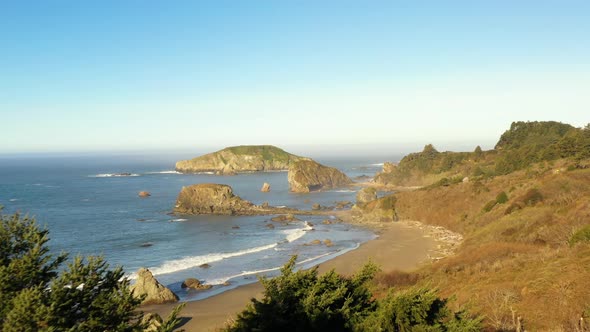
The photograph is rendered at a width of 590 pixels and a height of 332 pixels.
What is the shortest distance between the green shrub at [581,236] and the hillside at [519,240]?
0.06 m

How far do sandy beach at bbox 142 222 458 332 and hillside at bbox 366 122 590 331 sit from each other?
4.37 meters

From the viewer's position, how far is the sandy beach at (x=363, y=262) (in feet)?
96.2

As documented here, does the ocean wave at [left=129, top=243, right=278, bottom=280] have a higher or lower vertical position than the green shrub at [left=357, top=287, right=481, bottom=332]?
lower

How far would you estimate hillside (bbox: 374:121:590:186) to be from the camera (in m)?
73.4

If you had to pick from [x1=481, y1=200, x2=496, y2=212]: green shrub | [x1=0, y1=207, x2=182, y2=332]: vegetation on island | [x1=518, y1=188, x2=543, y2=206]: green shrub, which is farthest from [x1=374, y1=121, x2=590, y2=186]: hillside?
[x1=0, y1=207, x2=182, y2=332]: vegetation on island

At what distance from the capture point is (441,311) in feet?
42.0

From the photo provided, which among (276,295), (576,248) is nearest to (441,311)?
(276,295)

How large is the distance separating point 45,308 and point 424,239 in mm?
49281

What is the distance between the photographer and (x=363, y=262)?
43.8 meters

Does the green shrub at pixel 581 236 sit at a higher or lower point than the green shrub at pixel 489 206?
higher

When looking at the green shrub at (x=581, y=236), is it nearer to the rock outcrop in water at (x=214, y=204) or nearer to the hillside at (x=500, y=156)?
the hillside at (x=500, y=156)

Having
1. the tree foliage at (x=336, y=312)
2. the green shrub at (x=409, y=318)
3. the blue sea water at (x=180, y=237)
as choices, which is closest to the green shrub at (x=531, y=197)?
the blue sea water at (x=180, y=237)

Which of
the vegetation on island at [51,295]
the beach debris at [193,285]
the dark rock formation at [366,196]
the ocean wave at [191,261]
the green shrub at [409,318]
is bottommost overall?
the ocean wave at [191,261]

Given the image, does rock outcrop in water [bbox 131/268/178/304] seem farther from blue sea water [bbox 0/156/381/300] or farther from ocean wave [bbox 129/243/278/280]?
ocean wave [bbox 129/243/278/280]
